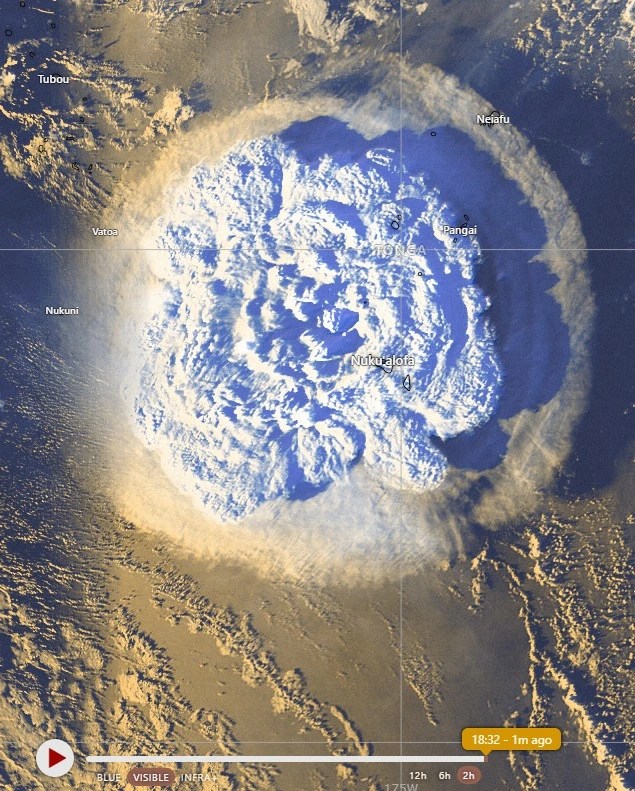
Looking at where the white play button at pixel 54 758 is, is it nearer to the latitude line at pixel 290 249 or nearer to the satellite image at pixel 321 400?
the satellite image at pixel 321 400

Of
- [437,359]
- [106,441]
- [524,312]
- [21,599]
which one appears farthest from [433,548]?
[21,599]

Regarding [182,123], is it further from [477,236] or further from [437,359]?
[437,359]

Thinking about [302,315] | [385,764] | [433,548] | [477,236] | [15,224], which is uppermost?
[477,236]

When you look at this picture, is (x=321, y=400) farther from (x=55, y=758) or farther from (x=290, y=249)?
(x=55, y=758)
